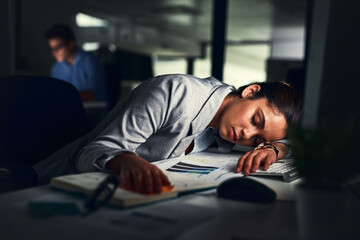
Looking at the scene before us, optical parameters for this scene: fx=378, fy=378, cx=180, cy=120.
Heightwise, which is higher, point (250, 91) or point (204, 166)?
point (250, 91)

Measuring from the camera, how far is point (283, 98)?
1341mm

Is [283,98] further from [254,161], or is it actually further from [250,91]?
[254,161]

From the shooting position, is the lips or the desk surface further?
the lips

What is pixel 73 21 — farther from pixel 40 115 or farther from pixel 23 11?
pixel 40 115

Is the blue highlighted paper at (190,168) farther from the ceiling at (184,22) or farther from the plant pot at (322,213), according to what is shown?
the ceiling at (184,22)

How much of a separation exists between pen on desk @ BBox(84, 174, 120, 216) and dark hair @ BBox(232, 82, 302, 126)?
29.6 inches

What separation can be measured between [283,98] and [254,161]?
1.02 ft

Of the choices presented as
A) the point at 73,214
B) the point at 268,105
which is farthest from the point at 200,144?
the point at 73,214

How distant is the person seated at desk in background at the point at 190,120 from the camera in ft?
3.73

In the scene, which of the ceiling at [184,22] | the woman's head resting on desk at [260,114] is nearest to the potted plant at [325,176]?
the woman's head resting on desk at [260,114]

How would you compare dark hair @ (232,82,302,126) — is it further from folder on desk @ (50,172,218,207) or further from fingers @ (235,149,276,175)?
folder on desk @ (50,172,218,207)

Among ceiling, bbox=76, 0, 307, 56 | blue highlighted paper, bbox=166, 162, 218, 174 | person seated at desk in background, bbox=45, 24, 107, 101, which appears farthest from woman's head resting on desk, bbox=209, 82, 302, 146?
ceiling, bbox=76, 0, 307, 56

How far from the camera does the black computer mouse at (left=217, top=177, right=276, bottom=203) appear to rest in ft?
2.54

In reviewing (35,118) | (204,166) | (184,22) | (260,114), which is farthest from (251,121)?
(184,22)
